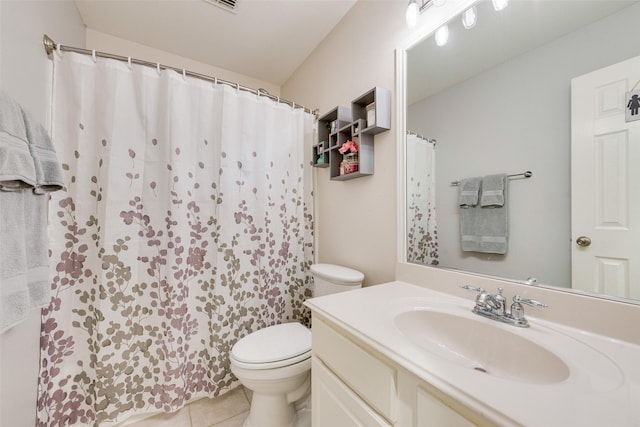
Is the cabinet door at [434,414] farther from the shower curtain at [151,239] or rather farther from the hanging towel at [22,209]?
the shower curtain at [151,239]

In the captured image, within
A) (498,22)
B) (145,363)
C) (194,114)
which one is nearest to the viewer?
(498,22)

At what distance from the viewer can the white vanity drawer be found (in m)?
0.59

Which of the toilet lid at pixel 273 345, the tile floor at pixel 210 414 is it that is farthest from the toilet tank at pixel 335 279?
the tile floor at pixel 210 414

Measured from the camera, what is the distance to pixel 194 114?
1.38 meters

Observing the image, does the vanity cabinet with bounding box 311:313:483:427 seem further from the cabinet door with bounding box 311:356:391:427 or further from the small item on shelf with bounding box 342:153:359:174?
the small item on shelf with bounding box 342:153:359:174

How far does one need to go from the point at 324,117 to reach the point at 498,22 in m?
Answer: 0.92

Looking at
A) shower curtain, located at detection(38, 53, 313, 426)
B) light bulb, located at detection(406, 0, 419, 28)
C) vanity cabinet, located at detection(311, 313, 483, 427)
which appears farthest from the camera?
shower curtain, located at detection(38, 53, 313, 426)

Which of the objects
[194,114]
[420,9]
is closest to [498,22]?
[420,9]

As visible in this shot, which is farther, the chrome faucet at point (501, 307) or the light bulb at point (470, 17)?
the light bulb at point (470, 17)

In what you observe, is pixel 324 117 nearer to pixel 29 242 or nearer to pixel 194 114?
pixel 194 114

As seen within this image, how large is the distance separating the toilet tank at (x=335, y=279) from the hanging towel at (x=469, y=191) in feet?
2.04

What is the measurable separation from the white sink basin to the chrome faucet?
0.12ft

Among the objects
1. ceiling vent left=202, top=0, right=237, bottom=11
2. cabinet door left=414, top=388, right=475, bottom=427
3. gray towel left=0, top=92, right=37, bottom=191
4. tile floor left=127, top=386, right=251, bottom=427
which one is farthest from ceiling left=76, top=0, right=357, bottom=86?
tile floor left=127, top=386, right=251, bottom=427

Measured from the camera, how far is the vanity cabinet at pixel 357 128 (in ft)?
3.95
